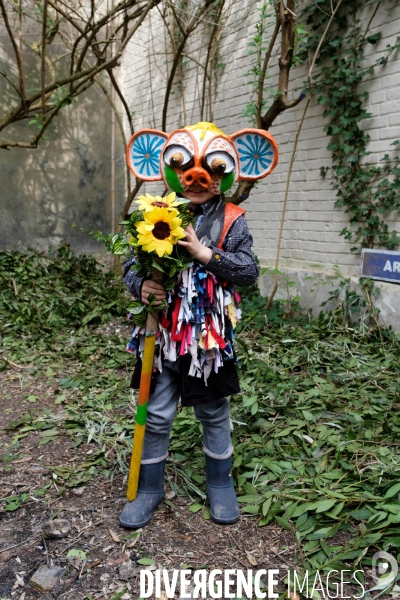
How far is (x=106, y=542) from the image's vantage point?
71.2 inches

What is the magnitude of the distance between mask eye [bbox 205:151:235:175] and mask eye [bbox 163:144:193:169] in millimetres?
74

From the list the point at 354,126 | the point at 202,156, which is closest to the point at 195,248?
the point at 202,156

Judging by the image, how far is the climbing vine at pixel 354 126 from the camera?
3.73 m

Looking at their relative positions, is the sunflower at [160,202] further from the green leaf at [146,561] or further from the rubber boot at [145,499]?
the green leaf at [146,561]

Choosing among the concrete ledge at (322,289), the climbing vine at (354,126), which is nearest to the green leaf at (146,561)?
the concrete ledge at (322,289)

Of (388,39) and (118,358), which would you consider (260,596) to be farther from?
(388,39)

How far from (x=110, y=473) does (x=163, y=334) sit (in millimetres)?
852

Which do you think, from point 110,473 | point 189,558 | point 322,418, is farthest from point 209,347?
point 322,418

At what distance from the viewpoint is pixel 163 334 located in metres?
1.83

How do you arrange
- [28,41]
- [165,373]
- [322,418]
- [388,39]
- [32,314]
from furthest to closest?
[28,41]
[32,314]
[388,39]
[322,418]
[165,373]

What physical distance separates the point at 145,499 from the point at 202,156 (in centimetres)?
136

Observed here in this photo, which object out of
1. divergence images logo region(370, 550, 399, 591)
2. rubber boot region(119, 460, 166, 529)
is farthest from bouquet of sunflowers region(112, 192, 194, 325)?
divergence images logo region(370, 550, 399, 591)

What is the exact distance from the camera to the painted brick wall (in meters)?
3.69

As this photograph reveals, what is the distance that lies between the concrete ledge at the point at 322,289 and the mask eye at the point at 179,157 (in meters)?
2.48
